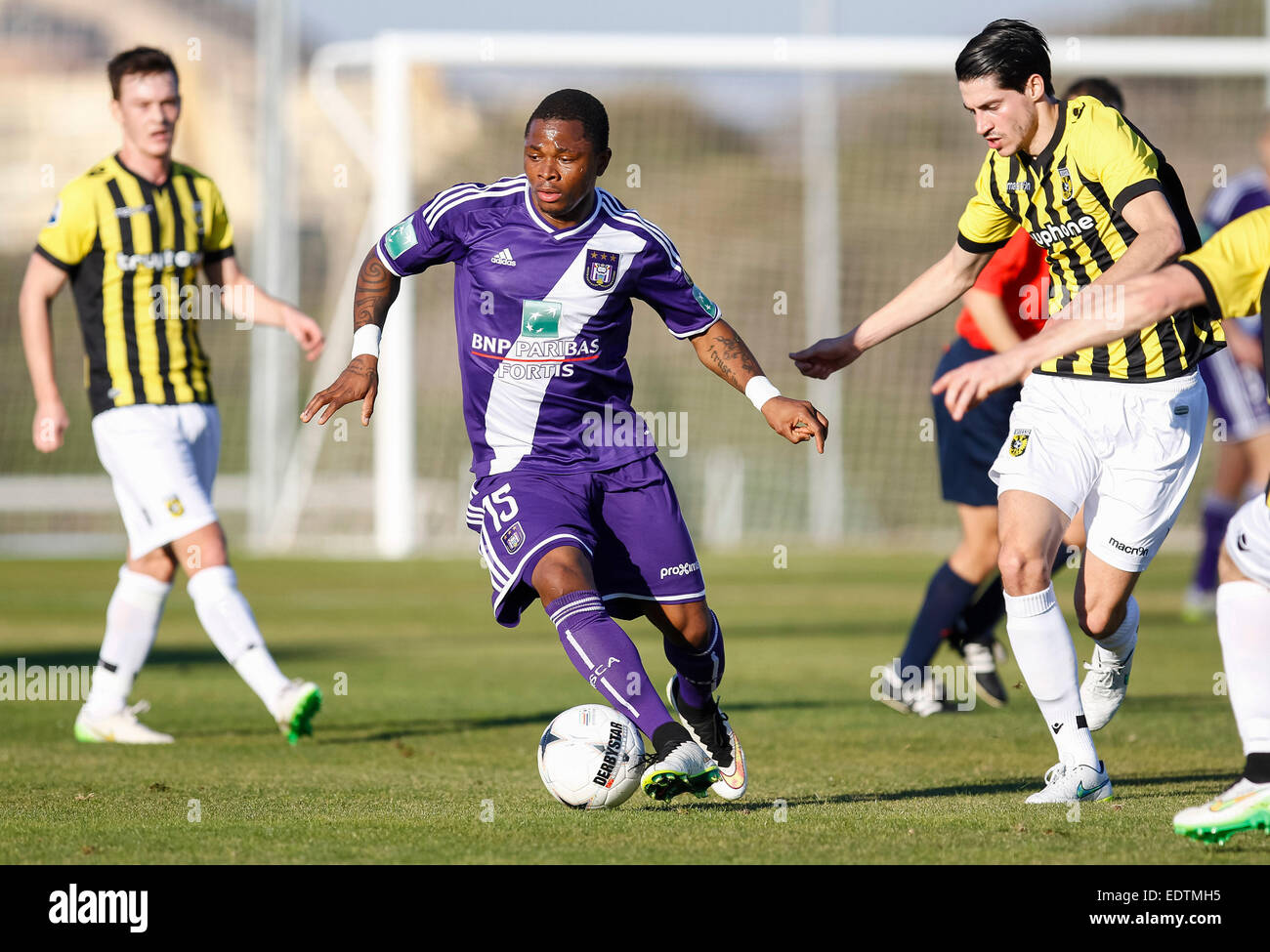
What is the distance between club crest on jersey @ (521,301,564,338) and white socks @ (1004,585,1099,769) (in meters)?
1.75

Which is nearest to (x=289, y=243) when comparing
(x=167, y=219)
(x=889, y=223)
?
(x=889, y=223)

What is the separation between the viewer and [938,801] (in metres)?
5.45

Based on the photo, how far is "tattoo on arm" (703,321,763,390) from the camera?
5691 mm

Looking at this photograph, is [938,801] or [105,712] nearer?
[938,801]

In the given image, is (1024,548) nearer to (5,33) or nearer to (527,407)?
(527,407)

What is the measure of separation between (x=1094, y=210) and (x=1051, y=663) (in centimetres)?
148

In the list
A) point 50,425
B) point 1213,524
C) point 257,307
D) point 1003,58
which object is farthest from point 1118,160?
point 1213,524

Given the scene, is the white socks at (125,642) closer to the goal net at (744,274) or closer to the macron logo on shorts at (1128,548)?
the macron logo on shorts at (1128,548)

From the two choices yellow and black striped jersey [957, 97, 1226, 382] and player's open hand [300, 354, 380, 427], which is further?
yellow and black striped jersey [957, 97, 1226, 382]

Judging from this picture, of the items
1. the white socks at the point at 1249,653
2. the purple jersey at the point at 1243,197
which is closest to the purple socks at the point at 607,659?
the white socks at the point at 1249,653

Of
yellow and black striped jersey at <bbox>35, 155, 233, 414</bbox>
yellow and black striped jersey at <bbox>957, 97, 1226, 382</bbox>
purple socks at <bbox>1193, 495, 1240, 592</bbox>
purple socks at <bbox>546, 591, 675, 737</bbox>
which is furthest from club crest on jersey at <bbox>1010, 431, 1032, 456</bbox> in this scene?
purple socks at <bbox>1193, 495, 1240, 592</bbox>

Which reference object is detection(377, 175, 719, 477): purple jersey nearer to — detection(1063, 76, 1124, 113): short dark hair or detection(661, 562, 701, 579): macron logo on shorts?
detection(661, 562, 701, 579): macron logo on shorts

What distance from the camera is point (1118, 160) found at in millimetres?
5355
